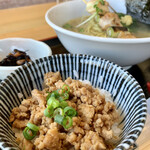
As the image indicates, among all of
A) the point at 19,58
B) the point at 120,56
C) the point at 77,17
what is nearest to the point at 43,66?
the point at 19,58

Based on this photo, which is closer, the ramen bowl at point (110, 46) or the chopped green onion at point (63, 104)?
the chopped green onion at point (63, 104)

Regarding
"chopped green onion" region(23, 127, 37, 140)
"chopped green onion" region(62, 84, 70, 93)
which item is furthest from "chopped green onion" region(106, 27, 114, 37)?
"chopped green onion" region(23, 127, 37, 140)

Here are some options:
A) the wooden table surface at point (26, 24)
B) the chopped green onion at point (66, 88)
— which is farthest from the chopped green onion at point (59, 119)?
the wooden table surface at point (26, 24)

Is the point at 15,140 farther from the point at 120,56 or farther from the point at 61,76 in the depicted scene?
the point at 120,56

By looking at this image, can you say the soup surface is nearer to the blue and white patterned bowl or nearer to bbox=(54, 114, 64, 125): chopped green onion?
the blue and white patterned bowl

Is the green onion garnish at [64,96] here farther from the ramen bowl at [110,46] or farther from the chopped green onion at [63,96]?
the ramen bowl at [110,46]

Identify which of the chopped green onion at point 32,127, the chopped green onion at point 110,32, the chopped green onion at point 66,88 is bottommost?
the chopped green onion at point 32,127
